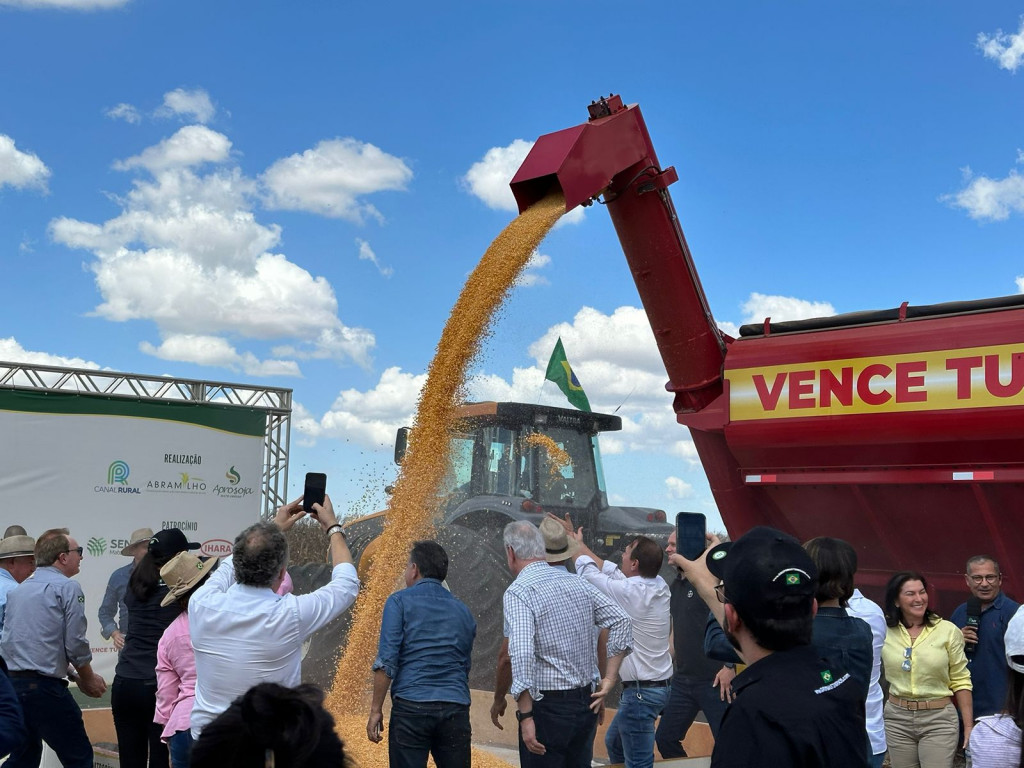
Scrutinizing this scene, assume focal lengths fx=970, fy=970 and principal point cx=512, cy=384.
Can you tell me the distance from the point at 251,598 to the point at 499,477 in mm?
5338

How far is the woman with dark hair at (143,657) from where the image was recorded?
14.8ft

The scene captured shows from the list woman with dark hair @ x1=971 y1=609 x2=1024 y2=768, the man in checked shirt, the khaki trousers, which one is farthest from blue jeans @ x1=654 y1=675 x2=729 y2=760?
woman with dark hair @ x1=971 y1=609 x2=1024 y2=768

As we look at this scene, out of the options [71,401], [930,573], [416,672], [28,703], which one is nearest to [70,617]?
[28,703]

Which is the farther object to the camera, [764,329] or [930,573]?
[764,329]

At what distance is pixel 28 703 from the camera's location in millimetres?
4863

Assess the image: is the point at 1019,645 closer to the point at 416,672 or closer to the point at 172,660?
the point at 416,672

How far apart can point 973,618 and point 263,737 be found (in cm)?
451

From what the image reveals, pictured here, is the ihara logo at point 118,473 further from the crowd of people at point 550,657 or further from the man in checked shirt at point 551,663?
the man in checked shirt at point 551,663

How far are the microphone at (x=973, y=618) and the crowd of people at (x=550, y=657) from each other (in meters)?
0.01

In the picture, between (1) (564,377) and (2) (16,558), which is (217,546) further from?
(2) (16,558)

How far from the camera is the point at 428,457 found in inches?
262

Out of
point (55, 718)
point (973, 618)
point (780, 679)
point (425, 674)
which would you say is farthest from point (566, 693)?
point (55, 718)

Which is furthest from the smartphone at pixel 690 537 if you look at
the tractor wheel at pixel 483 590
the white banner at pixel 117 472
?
the white banner at pixel 117 472

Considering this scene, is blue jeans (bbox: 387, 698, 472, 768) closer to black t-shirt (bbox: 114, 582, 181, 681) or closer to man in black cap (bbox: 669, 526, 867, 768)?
black t-shirt (bbox: 114, 582, 181, 681)
